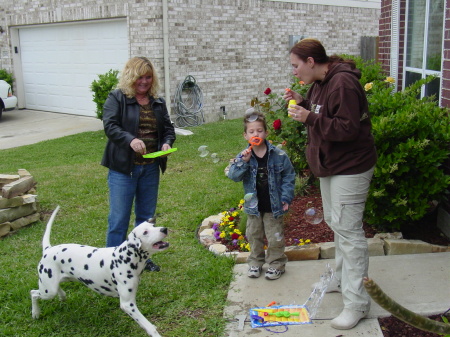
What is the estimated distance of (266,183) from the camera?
4.19 meters

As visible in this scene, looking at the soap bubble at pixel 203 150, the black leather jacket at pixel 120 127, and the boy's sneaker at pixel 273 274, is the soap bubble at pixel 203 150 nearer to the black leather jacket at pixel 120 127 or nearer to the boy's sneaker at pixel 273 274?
the black leather jacket at pixel 120 127

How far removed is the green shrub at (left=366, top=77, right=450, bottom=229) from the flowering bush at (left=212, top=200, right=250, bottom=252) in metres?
1.24

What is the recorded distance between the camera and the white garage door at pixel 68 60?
13.7 metres

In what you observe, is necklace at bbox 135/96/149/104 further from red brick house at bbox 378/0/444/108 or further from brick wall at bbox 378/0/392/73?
brick wall at bbox 378/0/392/73

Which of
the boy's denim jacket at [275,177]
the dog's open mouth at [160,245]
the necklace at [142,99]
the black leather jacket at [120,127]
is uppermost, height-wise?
the necklace at [142,99]

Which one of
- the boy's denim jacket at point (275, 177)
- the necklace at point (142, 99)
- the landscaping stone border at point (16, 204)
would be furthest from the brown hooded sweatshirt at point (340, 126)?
the landscaping stone border at point (16, 204)

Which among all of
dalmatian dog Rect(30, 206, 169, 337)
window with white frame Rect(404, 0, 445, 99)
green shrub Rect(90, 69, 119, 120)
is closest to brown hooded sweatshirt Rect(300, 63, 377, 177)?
dalmatian dog Rect(30, 206, 169, 337)

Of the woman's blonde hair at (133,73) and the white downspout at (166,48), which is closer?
the woman's blonde hair at (133,73)

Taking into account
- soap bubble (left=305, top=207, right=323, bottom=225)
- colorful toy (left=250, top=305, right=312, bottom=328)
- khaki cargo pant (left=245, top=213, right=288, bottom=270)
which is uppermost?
soap bubble (left=305, top=207, right=323, bottom=225)

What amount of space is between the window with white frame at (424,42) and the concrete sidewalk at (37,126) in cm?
844

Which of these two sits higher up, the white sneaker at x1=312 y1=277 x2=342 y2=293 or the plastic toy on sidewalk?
the white sneaker at x1=312 y1=277 x2=342 y2=293

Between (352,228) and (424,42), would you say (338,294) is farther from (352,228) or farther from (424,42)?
(424,42)

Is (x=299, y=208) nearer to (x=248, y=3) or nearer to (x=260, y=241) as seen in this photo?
(x=260, y=241)

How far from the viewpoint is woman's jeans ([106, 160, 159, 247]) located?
4340mm
